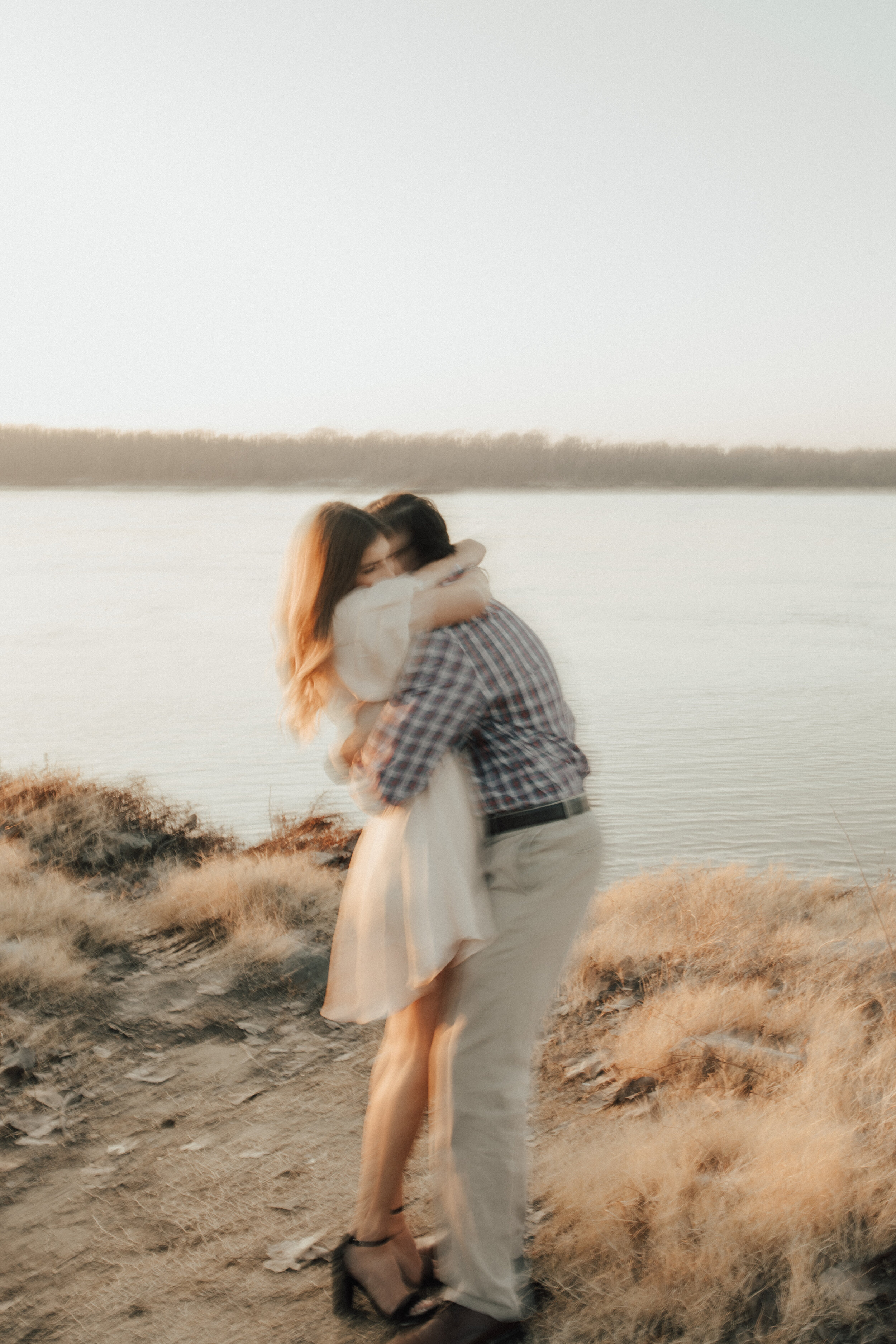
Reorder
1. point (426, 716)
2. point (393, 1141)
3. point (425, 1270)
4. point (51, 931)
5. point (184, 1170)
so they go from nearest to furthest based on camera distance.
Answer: point (426, 716) → point (393, 1141) → point (425, 1270) → point (184, 1170) → point (51, 931)

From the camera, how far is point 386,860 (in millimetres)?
2447

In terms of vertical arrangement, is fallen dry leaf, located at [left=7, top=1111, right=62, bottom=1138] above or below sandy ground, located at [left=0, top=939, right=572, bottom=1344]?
below

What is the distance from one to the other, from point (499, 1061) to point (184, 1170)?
1649 mm

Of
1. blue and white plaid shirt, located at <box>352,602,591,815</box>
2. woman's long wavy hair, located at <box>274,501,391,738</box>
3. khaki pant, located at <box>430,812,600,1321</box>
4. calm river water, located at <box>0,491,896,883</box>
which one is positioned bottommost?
calm river water, located at <box>0,491,896,883</box>

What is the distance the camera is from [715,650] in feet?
111

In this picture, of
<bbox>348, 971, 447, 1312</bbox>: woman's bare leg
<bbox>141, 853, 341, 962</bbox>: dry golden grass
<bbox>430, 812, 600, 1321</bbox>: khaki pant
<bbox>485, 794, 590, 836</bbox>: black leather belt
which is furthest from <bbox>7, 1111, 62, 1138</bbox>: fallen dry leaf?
<bbox>485, 794, 590, 836</bbox>: black leather belt

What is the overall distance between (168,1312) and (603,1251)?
1094mm

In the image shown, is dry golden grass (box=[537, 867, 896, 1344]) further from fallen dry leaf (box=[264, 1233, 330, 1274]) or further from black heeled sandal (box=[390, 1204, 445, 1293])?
fallen dry leaf (box=[264, 1233, 330, 1274])

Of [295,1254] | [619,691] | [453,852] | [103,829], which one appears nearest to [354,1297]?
[295,1254]

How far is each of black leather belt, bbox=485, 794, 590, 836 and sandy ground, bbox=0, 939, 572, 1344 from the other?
1.20 metres

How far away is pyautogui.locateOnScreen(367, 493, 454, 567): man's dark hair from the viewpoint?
2.69m

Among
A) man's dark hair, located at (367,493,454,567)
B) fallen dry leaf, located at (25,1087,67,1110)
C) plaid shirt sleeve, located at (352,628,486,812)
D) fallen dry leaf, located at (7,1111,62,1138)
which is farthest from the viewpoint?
fallen dry leaf, located at (25,1087,67,1110)

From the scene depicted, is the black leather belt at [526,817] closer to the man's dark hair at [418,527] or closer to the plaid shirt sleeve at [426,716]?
the plaid shirt sleeve at [426,716]

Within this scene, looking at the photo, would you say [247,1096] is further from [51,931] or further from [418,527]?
[418,527]
